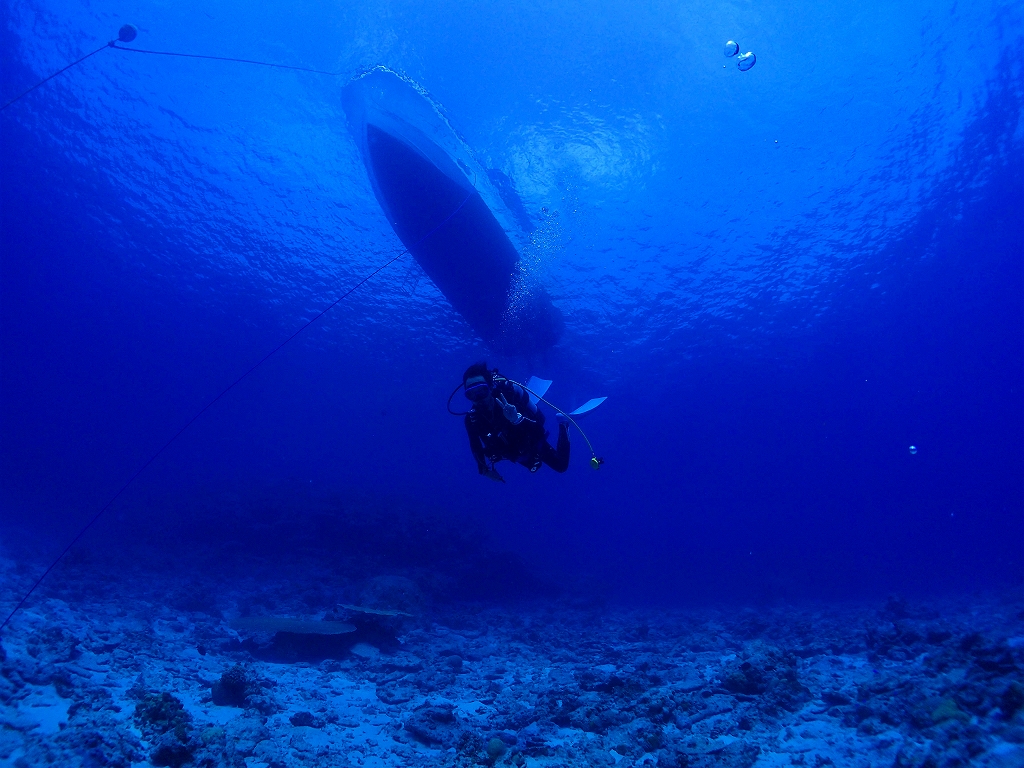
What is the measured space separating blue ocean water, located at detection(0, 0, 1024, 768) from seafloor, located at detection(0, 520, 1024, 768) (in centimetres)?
6

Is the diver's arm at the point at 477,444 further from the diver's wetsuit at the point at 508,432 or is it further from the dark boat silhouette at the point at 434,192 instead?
the dark boat silhouette at the point at 434,192

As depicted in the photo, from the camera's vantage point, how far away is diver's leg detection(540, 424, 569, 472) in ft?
20.8

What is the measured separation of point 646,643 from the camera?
38.9ft

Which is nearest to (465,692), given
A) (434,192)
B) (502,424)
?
(502,424)

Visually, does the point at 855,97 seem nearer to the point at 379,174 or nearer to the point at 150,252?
the point at 379,174

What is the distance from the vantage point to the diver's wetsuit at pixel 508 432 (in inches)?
226

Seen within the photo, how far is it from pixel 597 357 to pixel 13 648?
31094mm

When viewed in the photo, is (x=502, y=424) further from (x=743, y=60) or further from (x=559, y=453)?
(x=743, y=60)

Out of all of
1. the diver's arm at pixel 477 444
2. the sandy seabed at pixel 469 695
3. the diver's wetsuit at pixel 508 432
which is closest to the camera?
the sandy seabed at pixel 469 695

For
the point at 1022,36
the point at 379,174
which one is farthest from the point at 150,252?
the point at 1022,36

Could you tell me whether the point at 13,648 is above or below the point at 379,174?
below

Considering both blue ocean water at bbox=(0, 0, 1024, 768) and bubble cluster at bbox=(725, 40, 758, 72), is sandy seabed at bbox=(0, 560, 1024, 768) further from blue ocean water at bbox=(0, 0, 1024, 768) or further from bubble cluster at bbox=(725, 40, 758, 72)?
bubble cluster at bbox=(725, 40, 758, 72)

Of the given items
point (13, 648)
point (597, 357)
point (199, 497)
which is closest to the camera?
point (13, 648)

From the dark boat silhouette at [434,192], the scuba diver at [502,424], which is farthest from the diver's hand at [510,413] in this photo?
the dark boat silhouette at [434,192]
